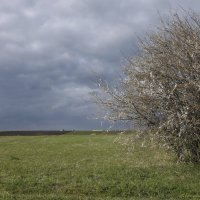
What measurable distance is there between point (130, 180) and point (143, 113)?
503cm

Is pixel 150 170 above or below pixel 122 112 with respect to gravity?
below

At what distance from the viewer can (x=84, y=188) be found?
18328 millimetres

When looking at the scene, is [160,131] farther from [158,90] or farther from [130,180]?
[130,180]

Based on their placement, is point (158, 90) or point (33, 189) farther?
point (158, 90)

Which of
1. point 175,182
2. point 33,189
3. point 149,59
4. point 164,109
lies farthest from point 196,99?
point 33,189

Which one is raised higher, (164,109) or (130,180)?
(164,109)

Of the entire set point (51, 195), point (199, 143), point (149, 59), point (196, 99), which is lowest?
point (51, 195)

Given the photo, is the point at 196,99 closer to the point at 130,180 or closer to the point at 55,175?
the point at 130,180

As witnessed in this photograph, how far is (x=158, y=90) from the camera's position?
23.0m

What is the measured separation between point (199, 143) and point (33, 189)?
27.5ft

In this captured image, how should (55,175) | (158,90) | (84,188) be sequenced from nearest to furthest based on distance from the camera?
(84,188) → (55,175) → (158,90)

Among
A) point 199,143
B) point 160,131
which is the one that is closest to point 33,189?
point 160,131

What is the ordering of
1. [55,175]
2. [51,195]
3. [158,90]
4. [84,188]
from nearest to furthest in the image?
[51,195]
[84,188]
[55,175]
[158,90]

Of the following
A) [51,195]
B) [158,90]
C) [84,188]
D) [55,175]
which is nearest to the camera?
[51,195]
